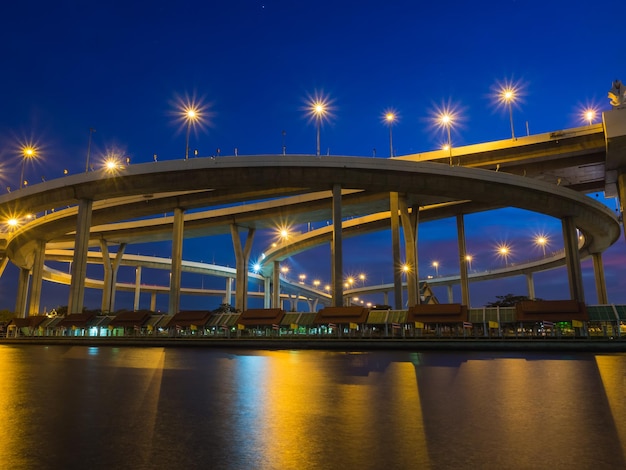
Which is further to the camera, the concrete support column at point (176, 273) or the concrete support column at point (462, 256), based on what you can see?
the concrete support column at point (462, 256)

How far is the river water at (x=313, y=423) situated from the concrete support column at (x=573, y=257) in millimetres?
42345

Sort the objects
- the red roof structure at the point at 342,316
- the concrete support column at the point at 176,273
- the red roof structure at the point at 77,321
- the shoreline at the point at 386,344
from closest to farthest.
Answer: the shoreline at the point at 386,344 < the red roof structure at the point at 342,316 < the red roof structure at the point at 77,321 < the concrete support column at the point at 176,273

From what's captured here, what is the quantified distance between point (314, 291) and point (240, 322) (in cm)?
9340

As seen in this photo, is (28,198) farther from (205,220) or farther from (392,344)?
(392,344)

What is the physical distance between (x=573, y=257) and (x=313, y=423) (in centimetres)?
5139

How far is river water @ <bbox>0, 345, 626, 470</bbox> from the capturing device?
173 inches

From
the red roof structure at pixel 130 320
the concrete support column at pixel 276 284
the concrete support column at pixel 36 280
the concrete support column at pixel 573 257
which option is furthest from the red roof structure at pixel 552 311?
the concrete support column at pixel 36 280

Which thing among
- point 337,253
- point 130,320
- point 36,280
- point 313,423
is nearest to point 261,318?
point 337,253

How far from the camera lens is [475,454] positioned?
4555mm

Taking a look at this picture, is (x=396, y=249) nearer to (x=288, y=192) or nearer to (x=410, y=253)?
(x=410, y=253)

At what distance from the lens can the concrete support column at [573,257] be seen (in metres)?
48.7

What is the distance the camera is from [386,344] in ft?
87.2

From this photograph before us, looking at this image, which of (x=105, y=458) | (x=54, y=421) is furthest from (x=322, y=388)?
(x=105, y=458)

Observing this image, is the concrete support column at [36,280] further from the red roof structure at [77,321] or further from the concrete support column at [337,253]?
the concrete support column at [337,253]
